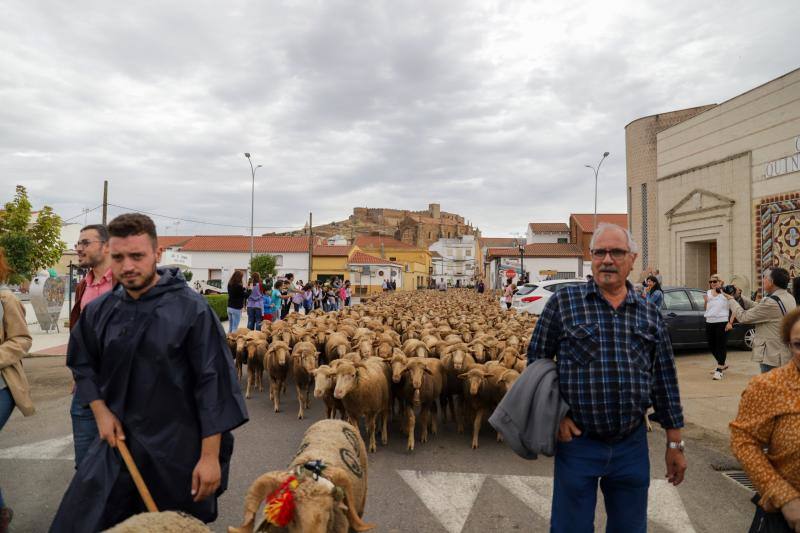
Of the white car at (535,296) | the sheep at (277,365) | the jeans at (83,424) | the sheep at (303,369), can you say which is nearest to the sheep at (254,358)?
the sheep at (277,365)

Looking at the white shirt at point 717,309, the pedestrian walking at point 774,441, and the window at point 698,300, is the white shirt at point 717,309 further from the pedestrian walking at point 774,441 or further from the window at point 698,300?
the pedestrian walking at point 774,441

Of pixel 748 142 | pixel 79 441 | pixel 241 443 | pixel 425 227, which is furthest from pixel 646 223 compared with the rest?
pixel 425 227

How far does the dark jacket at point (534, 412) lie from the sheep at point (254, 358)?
22.7ft

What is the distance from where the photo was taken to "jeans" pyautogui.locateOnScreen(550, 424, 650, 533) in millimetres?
2529

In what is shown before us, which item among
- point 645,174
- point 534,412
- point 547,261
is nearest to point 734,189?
point 645,174

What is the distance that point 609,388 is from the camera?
247 centimetres

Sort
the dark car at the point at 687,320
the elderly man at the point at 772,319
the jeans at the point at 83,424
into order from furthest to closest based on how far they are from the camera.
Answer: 1. the dark car at the point at 687,320
2. the elderly man at the point at 772,319
3. the jeans at the point at 83,424

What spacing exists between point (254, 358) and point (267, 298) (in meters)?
5.99

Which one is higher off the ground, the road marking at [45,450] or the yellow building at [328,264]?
the yellow building at [328,264]

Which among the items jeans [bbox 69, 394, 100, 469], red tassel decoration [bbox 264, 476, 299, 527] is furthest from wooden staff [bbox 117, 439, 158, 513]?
jeans [bbox 69, 394, 100, 469]

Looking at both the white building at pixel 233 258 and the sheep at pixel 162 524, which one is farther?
the white building at pixel 233 258

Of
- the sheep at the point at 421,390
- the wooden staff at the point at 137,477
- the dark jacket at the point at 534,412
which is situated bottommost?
the sheep at the point at 421,390

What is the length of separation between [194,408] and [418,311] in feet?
47.2

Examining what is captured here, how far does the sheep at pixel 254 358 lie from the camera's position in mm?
8914
